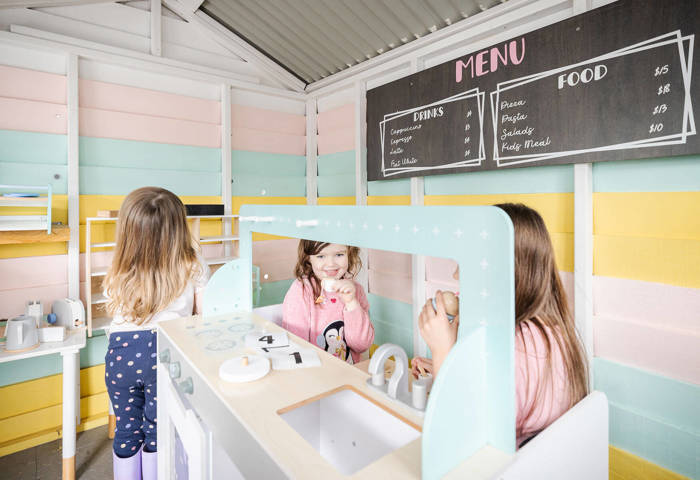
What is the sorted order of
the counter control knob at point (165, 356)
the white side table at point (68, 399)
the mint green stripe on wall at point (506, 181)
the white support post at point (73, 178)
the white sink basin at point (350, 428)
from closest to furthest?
the white sink basin at point (350, 428), the counter control knob at point (165, 356), the mint green stripe on wall at point (506, 181), the white side table at point (68, 399), the white support post at point (73, 178)

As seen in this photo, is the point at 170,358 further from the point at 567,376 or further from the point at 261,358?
the point at 567,376

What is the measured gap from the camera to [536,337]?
0.76m

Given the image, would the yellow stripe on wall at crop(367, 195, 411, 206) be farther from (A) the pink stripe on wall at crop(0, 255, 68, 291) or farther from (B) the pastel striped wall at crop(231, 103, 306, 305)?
(A) the pink stripe on wall at crop(0, 255, 68, 291)

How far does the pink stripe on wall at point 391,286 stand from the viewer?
98.7 inches

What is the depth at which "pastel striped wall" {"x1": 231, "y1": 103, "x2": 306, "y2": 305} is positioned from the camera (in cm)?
288

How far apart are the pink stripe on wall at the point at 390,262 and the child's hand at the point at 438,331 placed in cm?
178

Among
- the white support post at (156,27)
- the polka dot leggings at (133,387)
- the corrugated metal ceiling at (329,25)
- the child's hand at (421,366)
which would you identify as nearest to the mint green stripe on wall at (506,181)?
the corrugated metal ceiling at (329,25)

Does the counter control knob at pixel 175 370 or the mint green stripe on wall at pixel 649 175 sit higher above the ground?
the mint green stripe on wall at pixel 649 175

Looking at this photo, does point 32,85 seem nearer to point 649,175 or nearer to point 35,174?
point 35,174

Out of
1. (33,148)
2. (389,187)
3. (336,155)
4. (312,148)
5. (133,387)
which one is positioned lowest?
(133,387)

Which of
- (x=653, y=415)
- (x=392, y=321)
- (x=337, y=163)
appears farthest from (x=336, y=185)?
(x=653, y=415)

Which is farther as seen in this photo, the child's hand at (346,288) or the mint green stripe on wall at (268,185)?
the mint green stripe on wall at (268,185)

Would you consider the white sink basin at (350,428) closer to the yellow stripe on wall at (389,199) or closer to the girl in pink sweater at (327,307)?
the girl in pink sweater at (327,307)

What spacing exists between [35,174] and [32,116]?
0.33 meters
